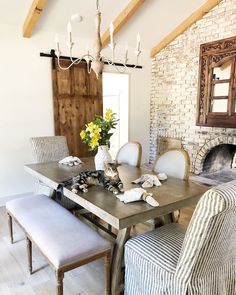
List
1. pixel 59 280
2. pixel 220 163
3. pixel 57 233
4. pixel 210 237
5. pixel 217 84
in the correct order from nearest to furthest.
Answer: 1. pixel 210 237
2. pixel 59 280
3. pixel 57 233
4. pixel 217 84
5. pixel 220 163

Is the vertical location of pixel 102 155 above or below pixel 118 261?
above

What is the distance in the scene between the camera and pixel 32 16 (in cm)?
319

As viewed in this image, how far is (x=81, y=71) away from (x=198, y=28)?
2.11m

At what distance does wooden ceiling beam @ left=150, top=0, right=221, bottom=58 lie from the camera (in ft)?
13.0

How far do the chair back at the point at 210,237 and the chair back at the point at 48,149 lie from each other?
217cm

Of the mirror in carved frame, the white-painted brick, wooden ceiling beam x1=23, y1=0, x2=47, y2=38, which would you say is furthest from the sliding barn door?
the mirror in carved frame

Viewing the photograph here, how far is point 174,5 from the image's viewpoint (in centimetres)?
390

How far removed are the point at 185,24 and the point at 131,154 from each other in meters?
2.86

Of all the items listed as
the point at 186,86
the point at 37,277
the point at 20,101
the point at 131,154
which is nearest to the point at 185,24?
the point at 186,86

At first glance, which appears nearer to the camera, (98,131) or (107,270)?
(107,270)

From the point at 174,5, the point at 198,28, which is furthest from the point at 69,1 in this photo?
the point at 198,28

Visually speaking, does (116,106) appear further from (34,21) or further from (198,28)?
(34,21)

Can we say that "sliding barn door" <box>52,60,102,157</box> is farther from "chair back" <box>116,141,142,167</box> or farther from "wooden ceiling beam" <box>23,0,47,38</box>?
"chair back" <box>116,141,142,167</box>

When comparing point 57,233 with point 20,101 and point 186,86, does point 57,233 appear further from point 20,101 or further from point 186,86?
point 186,86
